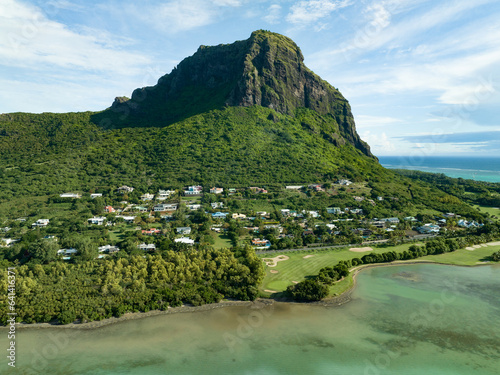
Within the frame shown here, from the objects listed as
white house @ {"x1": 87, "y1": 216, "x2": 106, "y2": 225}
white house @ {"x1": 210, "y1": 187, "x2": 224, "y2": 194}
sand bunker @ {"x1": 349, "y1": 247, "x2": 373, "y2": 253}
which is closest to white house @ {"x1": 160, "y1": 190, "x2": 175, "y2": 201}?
white house @ {"x1": 210, "y1": 187, "x2": 224, "y2": 194}

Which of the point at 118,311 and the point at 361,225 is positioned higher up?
the point at 361,225

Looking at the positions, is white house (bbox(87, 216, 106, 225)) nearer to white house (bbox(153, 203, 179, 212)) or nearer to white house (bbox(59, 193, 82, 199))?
white house (bbox(153, 203, 179, 212))

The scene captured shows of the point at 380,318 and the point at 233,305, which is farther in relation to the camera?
the point at 233,305

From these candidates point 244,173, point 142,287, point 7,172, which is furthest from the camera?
point 244,173

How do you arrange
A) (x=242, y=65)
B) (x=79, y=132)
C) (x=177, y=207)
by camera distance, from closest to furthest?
(x=177, y=207), (x=79, y=132), (x=242, y=65)

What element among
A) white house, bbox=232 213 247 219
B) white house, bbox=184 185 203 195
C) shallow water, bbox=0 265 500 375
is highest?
white house, bbox=184 185 203 195

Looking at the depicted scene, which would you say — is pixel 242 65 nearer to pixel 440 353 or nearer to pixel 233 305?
pixel 233 305

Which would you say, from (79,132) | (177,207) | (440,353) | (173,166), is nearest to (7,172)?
(79,132)
